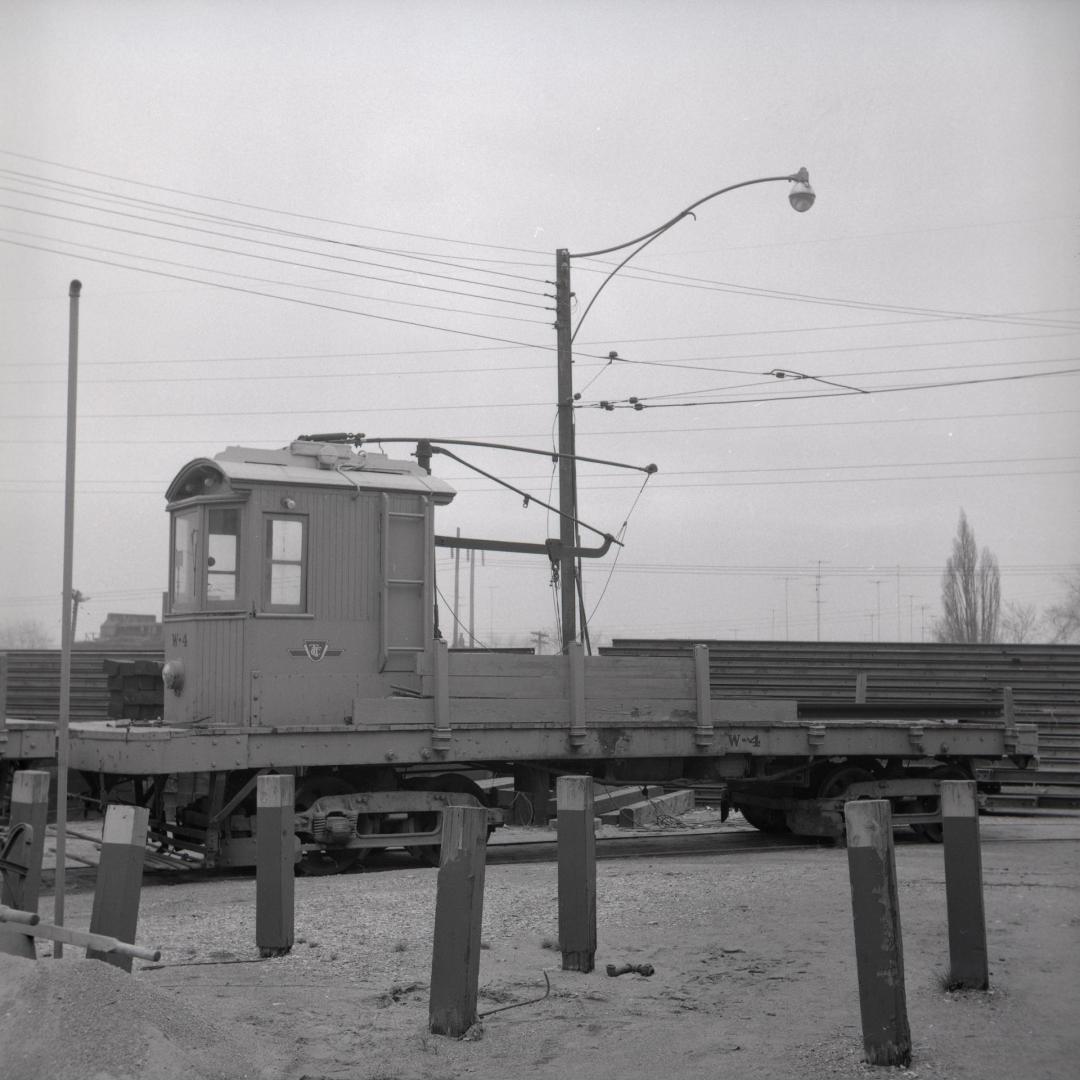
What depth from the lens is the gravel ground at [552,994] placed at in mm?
4898


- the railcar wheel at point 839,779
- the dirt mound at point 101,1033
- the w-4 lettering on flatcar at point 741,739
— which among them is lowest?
the dirt mound at point 101,1033

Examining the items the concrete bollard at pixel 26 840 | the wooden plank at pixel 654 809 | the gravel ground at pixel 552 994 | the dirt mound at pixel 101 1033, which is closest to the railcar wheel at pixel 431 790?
the gravel ground at pixel 552 994

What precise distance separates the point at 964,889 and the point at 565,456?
8672 millimetres

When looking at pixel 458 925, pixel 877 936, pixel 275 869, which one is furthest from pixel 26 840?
pixel 877 936

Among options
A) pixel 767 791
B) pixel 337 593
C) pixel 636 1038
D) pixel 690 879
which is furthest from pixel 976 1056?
pixel 767 791

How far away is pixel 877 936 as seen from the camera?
531cm

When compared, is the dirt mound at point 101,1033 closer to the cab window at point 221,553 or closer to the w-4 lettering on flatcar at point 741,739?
the cab window at point 221,553

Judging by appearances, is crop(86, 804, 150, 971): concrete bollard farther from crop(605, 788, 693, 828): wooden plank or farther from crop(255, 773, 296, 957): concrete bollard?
crop(605, 788, 693, 828): wooden plank

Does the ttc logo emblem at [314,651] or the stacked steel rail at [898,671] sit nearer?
the ttc logo emblem at [314,651]

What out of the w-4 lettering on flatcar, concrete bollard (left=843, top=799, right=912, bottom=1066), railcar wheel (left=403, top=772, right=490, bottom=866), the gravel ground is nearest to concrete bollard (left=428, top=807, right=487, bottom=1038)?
the gravel ground

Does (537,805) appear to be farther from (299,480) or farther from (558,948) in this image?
(558,948)

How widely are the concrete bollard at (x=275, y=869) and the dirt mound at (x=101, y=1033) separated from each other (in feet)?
5.70

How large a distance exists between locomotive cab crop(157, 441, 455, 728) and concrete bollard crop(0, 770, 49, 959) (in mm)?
4049

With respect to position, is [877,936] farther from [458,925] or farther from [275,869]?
[275,869]
